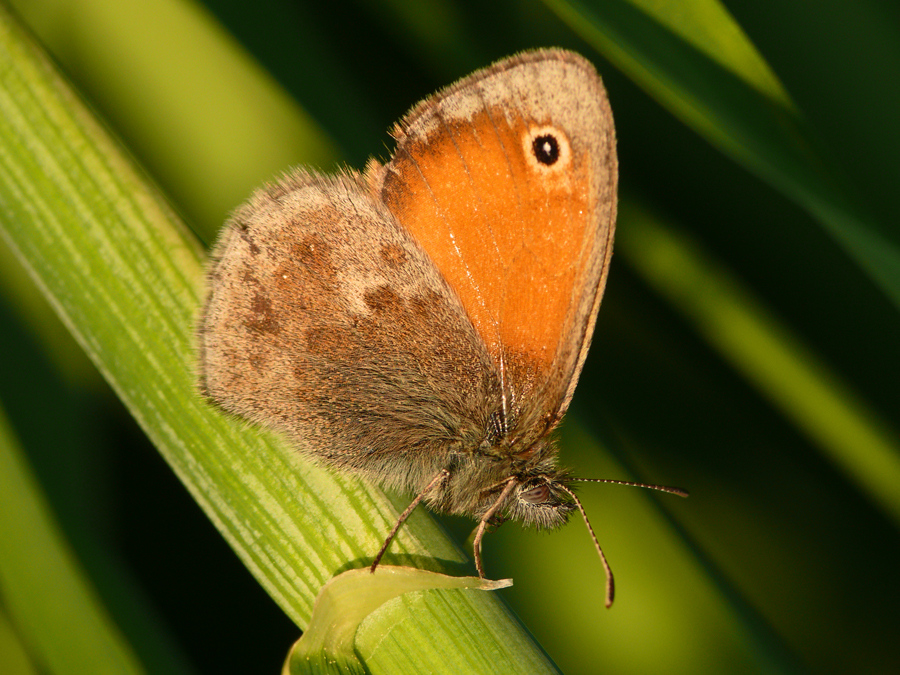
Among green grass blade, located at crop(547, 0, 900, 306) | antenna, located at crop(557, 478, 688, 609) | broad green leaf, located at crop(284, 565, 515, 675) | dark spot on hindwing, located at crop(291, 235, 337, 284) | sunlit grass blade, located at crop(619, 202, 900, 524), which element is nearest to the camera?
broad green leaf, located at crop(284, 565, 515, 675)

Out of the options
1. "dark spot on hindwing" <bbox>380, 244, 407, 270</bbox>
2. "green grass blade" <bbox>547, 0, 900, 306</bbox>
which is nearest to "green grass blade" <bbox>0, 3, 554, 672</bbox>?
"dark spot on hindwing" <bbox>380, 244, 407, 270</bbox>

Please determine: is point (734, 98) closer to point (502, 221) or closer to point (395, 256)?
point (502, 221)

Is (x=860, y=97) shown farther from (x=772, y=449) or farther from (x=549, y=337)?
(x=772, y=449)

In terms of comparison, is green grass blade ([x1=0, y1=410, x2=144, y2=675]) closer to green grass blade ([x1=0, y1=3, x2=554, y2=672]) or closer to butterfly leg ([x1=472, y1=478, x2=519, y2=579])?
A: green grass blade ([x1=0, y1=3, x2=554, y2=672])

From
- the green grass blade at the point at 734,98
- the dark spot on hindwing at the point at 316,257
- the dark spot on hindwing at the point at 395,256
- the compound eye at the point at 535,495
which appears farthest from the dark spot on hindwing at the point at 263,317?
the green grass blade at the point at 734,98

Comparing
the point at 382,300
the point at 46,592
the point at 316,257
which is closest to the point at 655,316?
the point at 382,300

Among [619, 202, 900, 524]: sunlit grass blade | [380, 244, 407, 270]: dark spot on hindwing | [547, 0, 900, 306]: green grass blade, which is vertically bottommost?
[619, 202, 900, 524]: sunlit grass blade
